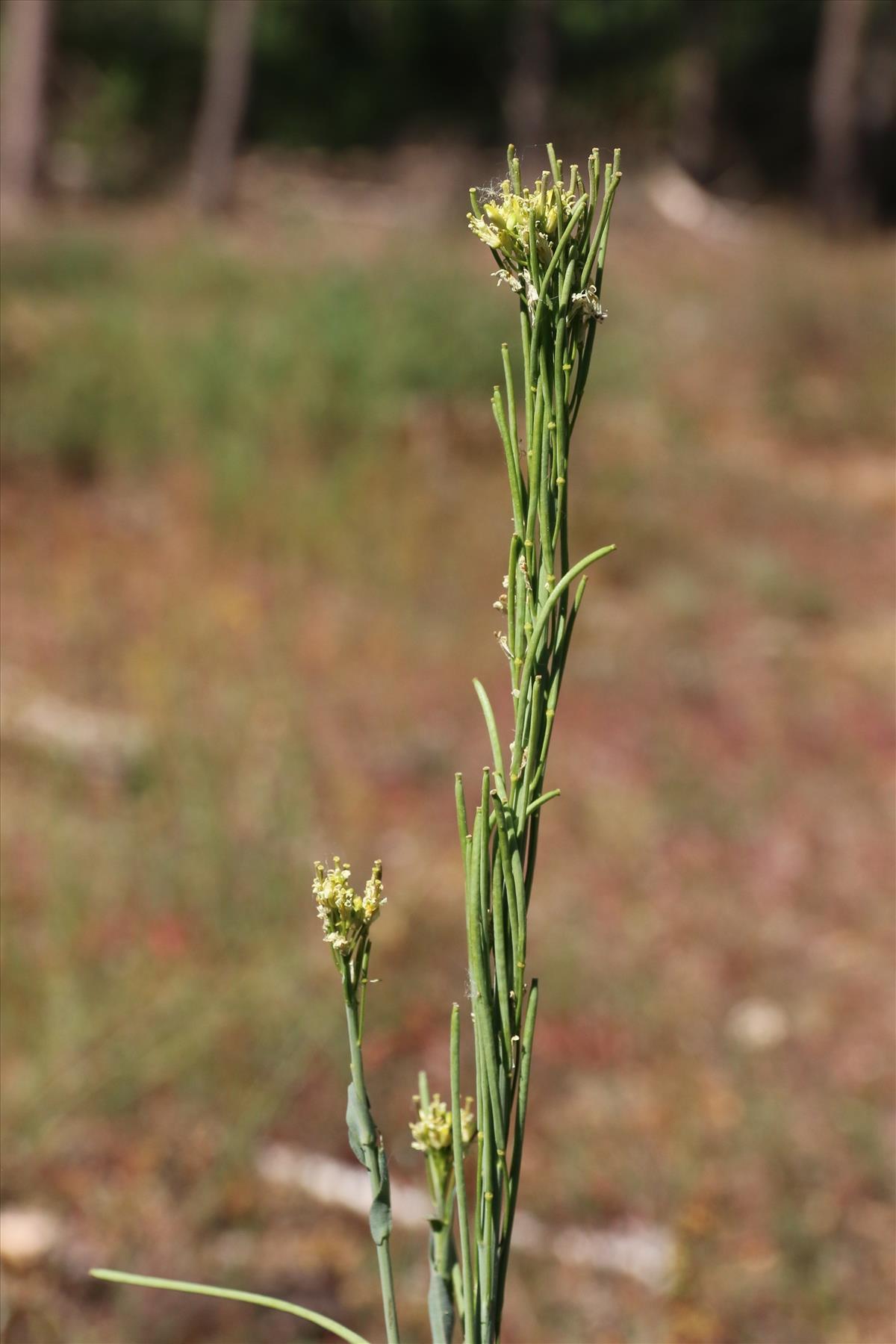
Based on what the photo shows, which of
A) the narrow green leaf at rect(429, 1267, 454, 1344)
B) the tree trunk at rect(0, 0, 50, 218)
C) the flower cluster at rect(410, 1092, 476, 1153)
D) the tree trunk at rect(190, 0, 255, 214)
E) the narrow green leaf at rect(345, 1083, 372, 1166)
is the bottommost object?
the narrow green leaf at rect(429, 1267, 454, 1344)

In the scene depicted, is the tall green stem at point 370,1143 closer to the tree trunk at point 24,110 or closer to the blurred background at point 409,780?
the blurred background at point 409,780

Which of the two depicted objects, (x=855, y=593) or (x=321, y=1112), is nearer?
(x=321, y=1112)

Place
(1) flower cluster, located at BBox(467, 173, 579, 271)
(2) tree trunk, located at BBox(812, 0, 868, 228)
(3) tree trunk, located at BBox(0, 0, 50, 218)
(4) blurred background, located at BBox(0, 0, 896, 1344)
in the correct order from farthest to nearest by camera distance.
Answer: (2) tree trunk, located at BBox(812, 0, 868, 228) → (3) tree trunk, located at BBox(0, 0, 50, 218) → (4) blurred background, located at BBox(0, 0, 896, 1344) → (1) flower cluster, located at BBox(467, 173, 579, 271)

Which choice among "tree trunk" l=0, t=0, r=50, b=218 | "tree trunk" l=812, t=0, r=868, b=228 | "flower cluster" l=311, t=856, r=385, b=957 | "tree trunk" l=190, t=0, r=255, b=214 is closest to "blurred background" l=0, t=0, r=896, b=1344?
"flower cluster" l=311, t=856, r=385, b=957

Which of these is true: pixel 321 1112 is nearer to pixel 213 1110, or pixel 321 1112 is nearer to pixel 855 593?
pixel 213 1110

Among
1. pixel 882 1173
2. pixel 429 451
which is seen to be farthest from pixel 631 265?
pixel 882 1173

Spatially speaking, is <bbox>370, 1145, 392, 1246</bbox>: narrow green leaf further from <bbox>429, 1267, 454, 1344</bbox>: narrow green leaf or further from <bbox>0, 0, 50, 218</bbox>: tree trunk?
<bbox>0, 0, 50, 218</bbox>: tree trunk

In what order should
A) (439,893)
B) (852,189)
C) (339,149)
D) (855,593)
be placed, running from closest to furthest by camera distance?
1. (439,893)
2. (855,593)
3. (852,189)
4. (339,149)

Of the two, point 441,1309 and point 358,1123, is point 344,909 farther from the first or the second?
point 441,1309

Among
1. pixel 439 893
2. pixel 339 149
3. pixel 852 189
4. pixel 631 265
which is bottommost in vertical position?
pixel 439 893
